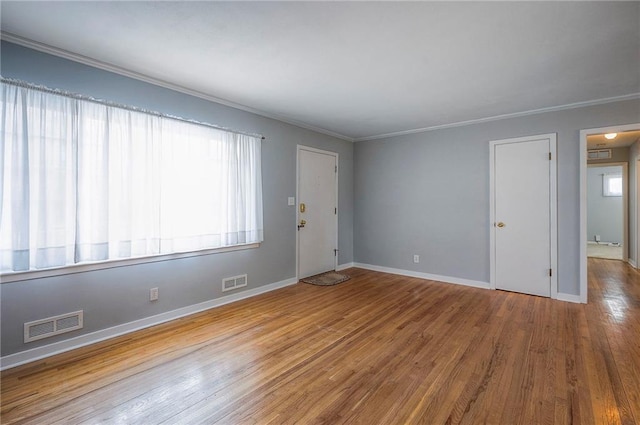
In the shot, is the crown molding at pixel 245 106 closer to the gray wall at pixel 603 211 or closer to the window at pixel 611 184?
the gray wall at pixel 603 211

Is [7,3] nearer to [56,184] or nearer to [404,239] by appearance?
[56,184]

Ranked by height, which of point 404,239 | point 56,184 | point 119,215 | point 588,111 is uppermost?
point 588,111

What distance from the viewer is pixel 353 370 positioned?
2270 millimetres

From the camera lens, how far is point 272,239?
4.40 meters

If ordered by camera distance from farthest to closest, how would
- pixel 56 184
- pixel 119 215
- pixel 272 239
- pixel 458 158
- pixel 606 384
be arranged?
1. pixel 458 158
2. pixel 272 239
3. pixel 119 215
4. pixel 56 184
5. pixel 606 384

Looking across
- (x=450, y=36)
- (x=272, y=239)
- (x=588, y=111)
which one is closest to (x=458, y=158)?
(x=588, y=111)

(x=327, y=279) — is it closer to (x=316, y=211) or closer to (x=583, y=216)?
(x=316, y=211)

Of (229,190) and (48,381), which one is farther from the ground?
(229,190)

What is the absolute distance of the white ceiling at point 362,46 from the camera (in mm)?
1973

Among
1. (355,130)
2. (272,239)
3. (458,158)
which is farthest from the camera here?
(355,130)

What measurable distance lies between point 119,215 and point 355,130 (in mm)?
3748

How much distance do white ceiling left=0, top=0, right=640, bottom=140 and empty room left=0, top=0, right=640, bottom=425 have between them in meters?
0.02

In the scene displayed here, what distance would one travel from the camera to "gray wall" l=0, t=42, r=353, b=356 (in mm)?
2363

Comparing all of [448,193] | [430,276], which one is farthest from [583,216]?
[430,276]
